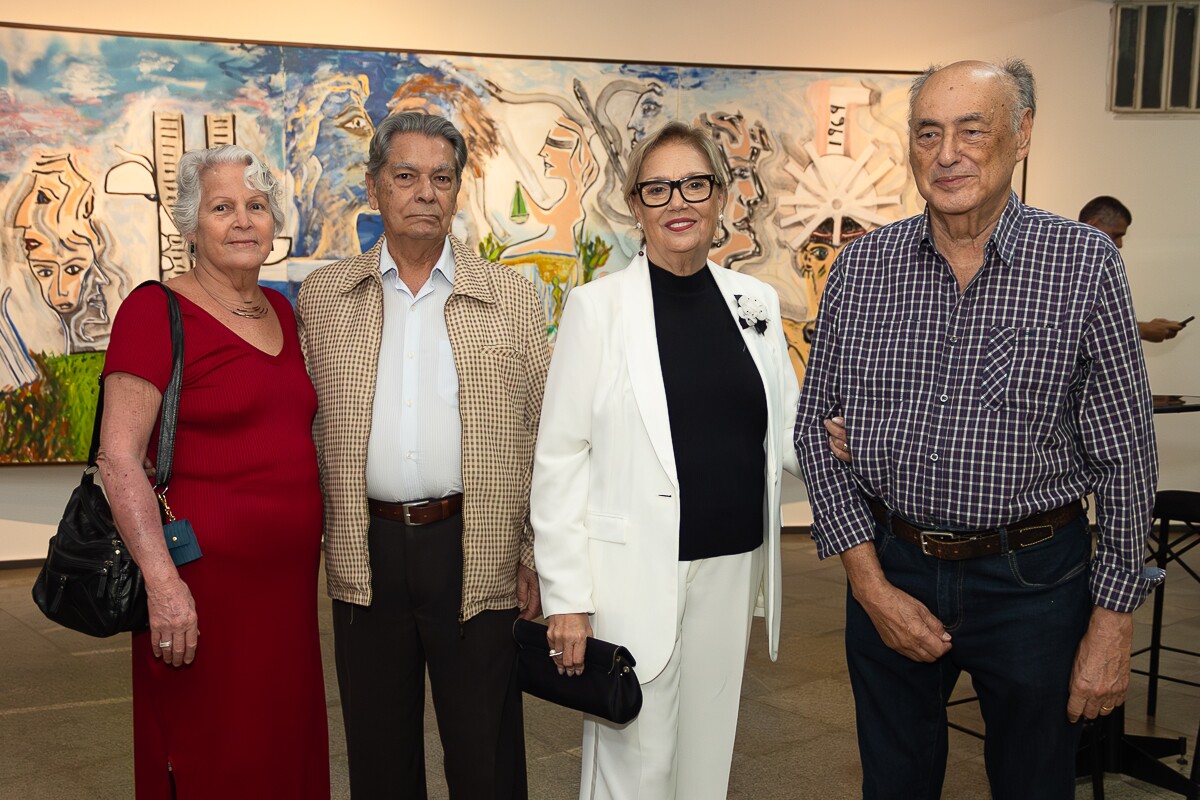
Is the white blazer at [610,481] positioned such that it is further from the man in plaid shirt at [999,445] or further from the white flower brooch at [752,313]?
the man in plaid shirt at [999,445]

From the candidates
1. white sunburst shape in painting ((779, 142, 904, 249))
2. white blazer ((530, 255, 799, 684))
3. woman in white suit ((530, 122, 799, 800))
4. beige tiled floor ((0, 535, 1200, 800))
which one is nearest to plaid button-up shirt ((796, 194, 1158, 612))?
woman in white suit ((530, 122, 799, 800))

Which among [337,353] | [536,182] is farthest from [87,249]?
[337,353]

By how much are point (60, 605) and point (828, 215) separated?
5835 mm

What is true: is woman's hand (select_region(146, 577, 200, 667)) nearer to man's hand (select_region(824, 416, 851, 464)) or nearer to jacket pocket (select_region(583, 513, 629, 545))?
jacket pocket (select_region(583, 513, 629, 545))

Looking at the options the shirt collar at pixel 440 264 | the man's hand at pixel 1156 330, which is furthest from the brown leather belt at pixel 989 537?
the man's hand at pixel 1156 330

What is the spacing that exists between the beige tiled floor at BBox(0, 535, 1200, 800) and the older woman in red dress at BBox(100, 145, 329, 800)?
3.76 ft

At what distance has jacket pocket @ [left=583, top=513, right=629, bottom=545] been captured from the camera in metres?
2.28

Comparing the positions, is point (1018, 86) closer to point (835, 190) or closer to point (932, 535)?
point (932, 535)

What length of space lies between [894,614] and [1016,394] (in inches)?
19.1

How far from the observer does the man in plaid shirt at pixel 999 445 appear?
1.98m

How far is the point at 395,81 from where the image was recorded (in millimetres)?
6496

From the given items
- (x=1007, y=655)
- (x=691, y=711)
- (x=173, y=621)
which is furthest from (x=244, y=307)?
(x=1007, y=655)

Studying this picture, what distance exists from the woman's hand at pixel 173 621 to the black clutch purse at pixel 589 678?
0.68m

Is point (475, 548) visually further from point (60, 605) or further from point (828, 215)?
point (828, 215)
